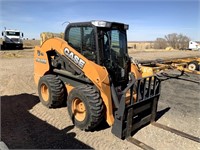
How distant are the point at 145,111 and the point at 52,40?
115 inches

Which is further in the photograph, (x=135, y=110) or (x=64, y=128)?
(x=64, y=128)

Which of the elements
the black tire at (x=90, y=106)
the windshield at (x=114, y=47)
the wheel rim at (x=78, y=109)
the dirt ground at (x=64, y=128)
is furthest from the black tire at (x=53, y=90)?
the windshield at (x=114, y=47)

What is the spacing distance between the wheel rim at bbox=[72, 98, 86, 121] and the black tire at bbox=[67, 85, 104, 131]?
12 cm

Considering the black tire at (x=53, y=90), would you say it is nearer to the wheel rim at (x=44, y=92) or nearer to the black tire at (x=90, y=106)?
the wheel rim at (x=44, y=92)

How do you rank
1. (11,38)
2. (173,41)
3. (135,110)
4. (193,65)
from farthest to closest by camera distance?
(173,41)
(11,38)
(193,65)
(135,110)

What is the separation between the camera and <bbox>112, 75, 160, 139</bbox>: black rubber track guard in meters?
4.65

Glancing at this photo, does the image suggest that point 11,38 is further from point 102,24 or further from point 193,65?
point 102,24

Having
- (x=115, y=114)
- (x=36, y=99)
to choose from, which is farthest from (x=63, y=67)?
(x=115, y=114)

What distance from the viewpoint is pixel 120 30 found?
18.9 feet

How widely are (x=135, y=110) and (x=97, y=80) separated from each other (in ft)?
3.38

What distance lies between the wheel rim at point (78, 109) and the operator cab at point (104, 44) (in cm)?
96

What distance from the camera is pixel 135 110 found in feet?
16.3

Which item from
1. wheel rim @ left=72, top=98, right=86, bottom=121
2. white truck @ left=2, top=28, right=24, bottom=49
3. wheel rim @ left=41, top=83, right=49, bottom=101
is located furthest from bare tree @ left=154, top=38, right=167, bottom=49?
wheel rim @ left=72, top=98, right=86, bottom=121

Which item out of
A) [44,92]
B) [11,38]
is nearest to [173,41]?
[11,38]
